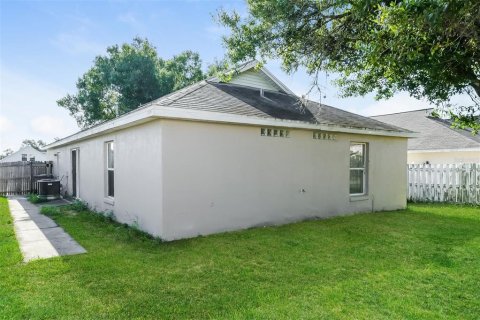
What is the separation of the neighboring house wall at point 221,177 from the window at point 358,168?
0.22 metres

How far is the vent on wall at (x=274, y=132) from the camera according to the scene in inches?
308

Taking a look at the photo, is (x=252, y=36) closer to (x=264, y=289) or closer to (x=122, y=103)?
(x=264, y=289)

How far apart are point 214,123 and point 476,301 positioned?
542 cm

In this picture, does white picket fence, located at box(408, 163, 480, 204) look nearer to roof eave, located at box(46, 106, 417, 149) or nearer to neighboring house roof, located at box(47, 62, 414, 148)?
neighboring house roof, located at box(47, 62, 414, 148)

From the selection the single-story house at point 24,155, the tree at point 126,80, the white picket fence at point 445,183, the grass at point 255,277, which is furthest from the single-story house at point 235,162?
the single-story house at point 24,155

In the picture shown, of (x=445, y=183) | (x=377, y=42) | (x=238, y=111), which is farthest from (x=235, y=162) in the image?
(x=445, y=183)

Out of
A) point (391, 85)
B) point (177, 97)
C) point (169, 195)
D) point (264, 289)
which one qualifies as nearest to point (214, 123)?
point (177, 97)

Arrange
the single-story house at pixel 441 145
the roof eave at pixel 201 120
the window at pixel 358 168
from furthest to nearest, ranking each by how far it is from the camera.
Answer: the single-story house at pixel 441 145 < the window at pixel 358 168 < the roof eave at pixel 201 120

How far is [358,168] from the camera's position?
10.0 m

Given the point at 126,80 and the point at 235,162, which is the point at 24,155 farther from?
the point at 235,162

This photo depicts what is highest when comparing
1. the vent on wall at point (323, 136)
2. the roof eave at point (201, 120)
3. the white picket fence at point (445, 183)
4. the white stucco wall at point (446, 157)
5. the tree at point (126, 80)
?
the tree at point (126, 80)

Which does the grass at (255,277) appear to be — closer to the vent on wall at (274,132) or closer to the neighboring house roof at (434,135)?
the vent on wall at (274,132)

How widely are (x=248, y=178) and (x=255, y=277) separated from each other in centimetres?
332

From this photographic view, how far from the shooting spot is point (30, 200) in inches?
506
